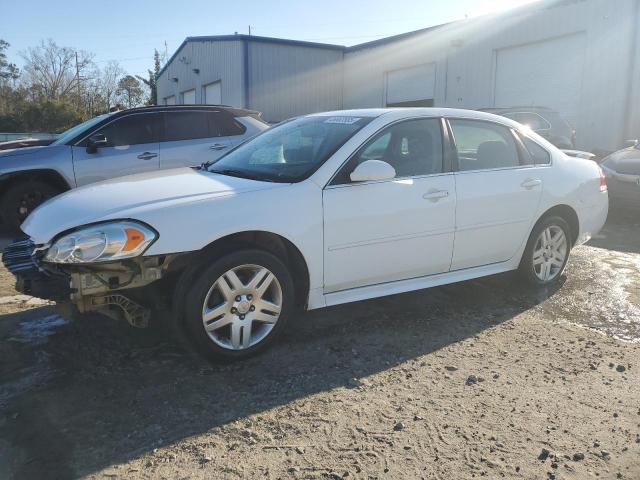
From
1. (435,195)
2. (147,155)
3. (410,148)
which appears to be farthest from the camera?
(147,155)

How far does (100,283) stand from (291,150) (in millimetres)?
1756

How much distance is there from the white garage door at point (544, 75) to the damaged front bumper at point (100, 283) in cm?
1544

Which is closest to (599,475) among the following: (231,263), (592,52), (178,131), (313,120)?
(231,263)

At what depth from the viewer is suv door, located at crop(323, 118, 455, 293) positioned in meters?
3.68

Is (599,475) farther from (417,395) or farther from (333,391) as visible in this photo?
(333,391)

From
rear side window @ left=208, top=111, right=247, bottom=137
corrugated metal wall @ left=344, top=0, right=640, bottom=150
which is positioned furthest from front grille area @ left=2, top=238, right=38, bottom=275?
corrugated metal wall @ left=344, top=0, right=640, bottom=150

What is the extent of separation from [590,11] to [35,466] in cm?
1710

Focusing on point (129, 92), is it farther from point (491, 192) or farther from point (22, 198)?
point (491, 192)

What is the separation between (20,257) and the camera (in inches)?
134

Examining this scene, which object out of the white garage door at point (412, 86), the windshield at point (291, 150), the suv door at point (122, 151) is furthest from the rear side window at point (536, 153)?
the white garage door at point (412, 86)

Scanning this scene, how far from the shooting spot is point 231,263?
3.27 m

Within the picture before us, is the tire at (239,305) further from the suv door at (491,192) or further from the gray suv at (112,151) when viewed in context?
the gray suv at (112,151)

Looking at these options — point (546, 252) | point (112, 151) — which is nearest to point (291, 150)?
point (546, 252)

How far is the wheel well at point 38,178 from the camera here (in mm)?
6887
